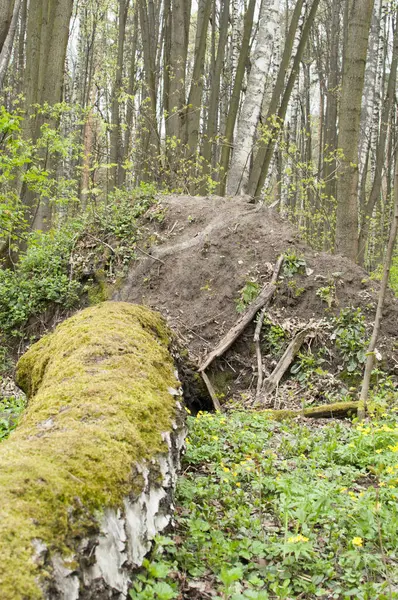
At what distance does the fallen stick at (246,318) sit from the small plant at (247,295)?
0.26 ft

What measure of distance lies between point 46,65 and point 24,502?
11565 mm

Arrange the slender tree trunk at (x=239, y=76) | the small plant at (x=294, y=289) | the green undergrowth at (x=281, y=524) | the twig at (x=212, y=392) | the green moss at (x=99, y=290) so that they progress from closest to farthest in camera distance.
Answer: the green undergrowth at (x=281, y=524) → the twig at (x=212, y=392) → the small plant at (x=294, y=289) → the green moss at (x=99, y=290) → the slender tree trunk at (x=239, y=76)

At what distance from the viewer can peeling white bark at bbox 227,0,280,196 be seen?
36.8 ft

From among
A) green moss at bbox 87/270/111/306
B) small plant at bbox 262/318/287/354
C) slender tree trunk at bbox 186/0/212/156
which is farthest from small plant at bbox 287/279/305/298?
slender tree trunk at bbox 186/0/212/156

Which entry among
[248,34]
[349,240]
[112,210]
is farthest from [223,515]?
[248,34]

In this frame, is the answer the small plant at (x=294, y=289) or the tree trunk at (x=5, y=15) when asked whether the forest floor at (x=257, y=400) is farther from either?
the tree trunk at (x=5, y=15)

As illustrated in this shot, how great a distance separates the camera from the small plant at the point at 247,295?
7531 mm

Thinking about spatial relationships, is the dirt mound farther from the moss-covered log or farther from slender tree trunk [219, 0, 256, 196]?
slender tree trunk [219, 0, 256, 196]

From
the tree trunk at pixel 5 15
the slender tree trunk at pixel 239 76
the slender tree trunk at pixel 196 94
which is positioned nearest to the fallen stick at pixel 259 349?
the tree trunk at pixel 5 15

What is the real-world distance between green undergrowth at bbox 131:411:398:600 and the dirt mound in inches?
114

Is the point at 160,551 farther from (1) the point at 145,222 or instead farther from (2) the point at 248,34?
(2) the point at 248,34

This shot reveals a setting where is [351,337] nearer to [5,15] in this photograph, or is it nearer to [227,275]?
[227,275]

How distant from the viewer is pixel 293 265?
7.62 metres

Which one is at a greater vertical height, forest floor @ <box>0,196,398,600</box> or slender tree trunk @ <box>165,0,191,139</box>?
slender tree trunk @ <box>165,0,191,139</box>
